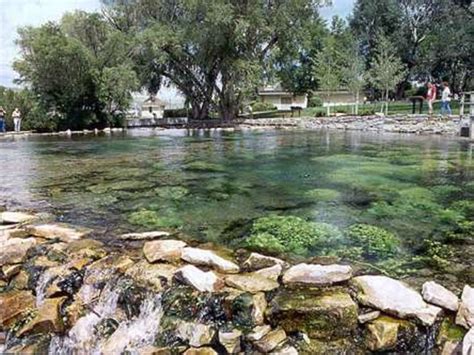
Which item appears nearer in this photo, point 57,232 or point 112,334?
point 112,334

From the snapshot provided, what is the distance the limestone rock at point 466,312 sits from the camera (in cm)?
294

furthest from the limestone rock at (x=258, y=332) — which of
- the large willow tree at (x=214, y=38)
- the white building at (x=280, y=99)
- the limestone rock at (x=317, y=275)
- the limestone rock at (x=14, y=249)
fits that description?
the white building at (x=280, y=99)

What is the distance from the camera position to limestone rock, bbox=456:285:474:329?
2.94 meters

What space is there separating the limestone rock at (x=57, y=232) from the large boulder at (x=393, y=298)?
2.80 m

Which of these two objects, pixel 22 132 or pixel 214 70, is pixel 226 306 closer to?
pixel 22 132

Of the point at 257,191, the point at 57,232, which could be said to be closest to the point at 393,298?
the point at 57,232

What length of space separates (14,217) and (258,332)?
359 cm

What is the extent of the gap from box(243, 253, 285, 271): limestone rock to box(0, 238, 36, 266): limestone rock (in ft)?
6.87

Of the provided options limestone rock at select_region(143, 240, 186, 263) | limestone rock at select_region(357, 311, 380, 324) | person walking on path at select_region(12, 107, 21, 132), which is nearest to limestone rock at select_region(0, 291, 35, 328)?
limestone rock at select_region(143, 240, 186, 263)

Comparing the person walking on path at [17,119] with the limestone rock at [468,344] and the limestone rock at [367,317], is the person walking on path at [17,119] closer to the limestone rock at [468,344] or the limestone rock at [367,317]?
the limestone rock at [367,317]

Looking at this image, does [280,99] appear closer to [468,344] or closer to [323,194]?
[323,194]

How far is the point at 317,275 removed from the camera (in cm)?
351

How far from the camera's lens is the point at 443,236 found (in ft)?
15.6

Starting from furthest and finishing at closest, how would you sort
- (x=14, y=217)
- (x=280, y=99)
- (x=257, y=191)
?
(x=280, y=99) < (x=257, y=191) < (x=14, y=217)
